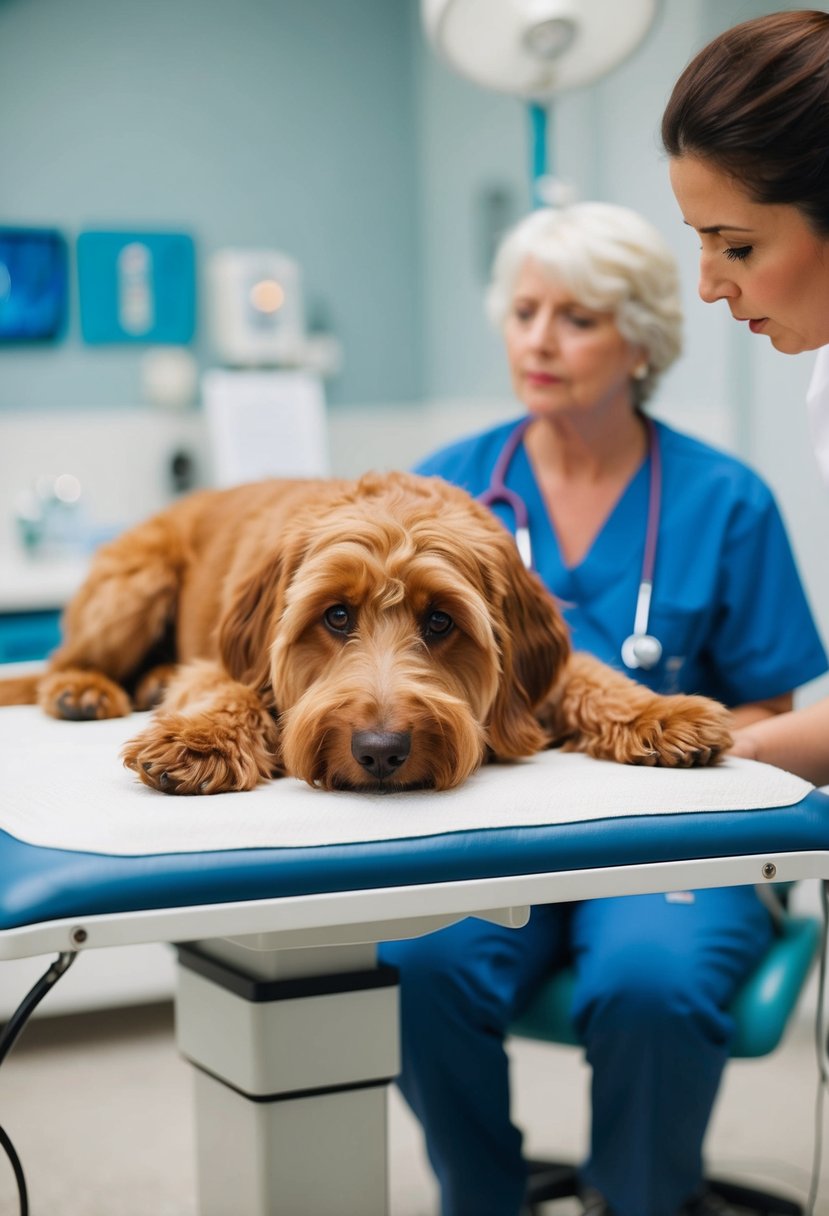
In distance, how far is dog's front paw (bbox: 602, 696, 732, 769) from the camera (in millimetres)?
1371

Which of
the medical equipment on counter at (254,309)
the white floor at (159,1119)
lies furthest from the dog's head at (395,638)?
the medical equipment on counter at (254,309)

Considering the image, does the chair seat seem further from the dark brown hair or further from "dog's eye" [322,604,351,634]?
the dark brown hair

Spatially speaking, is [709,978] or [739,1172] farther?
[739,1172]

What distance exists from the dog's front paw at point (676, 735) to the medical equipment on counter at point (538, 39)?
3.79 ft

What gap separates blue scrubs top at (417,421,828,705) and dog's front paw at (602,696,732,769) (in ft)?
1.54

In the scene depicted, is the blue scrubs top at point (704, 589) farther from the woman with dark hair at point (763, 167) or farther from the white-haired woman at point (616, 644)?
the woman with dark hair at point (763, 167)

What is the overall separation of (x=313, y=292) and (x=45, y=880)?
146 inches

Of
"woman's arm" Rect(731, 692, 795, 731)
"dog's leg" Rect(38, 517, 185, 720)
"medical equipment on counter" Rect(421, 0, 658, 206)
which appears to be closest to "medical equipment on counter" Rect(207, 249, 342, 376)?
"medical equipment on counter" Rect(421, 0, 658, 206)

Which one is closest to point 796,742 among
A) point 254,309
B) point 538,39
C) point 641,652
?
point 641,652

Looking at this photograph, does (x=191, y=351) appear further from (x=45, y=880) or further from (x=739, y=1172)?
(x=45, y=880)

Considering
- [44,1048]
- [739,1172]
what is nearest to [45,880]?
[739,1172]

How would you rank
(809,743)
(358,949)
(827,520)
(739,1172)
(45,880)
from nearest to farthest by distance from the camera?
(45,880), (358,949), (809,743), (739,1172), (827,520)

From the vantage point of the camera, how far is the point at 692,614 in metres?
1.93

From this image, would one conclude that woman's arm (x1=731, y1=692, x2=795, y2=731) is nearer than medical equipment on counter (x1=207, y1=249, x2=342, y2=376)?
Yes
